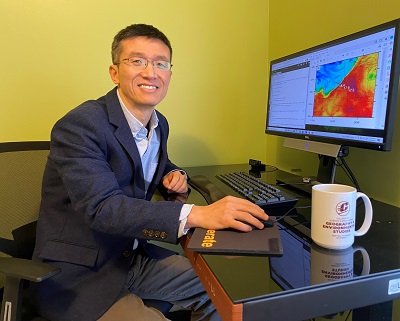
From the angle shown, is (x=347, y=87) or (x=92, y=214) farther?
(x=347, y=87)

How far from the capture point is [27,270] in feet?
2.37

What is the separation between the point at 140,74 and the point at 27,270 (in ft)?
2.08

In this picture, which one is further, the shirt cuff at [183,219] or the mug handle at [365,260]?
the shirt cuff at [183,219]

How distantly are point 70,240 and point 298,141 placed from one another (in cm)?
84

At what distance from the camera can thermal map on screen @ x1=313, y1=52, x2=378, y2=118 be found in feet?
2.86

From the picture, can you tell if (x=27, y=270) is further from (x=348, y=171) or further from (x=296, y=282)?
(x=348, y=171)

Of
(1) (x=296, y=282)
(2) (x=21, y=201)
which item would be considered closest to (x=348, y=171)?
(1) (x=296, y=282)

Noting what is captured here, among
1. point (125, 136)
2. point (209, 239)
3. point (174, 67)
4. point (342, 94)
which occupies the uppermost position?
point (174, 67)

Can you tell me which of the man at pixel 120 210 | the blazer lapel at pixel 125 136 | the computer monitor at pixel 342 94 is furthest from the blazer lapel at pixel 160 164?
the computer monitor at pixel 342 94

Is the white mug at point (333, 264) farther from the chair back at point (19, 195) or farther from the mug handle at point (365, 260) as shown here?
the chair back at point (19, 195)

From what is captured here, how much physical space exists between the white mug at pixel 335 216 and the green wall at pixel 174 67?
112 centimetres

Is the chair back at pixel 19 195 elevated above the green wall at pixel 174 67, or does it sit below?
below

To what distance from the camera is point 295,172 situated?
1.51 meters

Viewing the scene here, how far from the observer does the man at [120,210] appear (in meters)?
0.74
